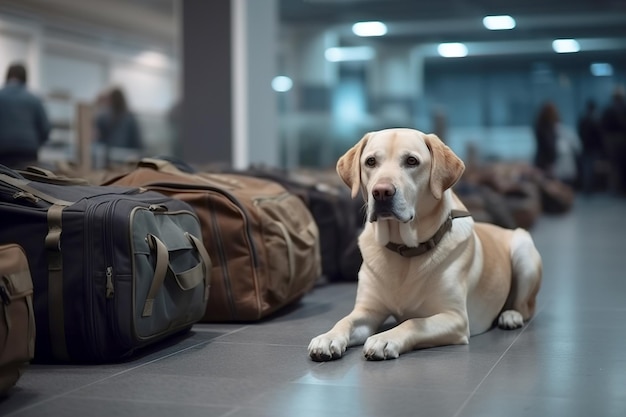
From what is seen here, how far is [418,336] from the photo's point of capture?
10.8 feet

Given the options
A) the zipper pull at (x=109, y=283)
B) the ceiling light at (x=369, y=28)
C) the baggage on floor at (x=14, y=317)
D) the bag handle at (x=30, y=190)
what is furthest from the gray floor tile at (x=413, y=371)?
the ceiling light at (x=369, y=28)

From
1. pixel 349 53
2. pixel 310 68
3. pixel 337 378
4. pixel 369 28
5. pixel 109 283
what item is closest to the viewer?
pixel 337 378

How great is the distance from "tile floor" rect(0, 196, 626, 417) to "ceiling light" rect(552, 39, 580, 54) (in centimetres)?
1550

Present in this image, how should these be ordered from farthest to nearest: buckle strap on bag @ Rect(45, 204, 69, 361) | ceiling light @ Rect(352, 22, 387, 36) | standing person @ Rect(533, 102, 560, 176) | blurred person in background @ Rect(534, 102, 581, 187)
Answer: blurred person in background @ Rect(534, 102, 581, 187), standing person @ Rect(533, 102, 560, 176), ceiling light @ Rect(352, 22, 387, 36), buckle strap on bag @ Rect(45, 204, 69, 361)

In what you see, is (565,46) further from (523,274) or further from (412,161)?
(412,161)

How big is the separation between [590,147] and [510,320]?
15964mm

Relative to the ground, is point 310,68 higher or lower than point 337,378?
higher

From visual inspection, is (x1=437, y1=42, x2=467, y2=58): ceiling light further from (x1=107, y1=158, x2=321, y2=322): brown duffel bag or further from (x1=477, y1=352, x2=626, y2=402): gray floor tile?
(x1=477, y1=352, x2=626, y2=402): gray floor tile

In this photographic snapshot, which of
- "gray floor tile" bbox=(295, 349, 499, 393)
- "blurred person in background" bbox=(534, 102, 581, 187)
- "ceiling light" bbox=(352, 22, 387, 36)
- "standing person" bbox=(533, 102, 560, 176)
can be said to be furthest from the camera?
"blurred person in background" bbox=(534, 102, 581, 187)

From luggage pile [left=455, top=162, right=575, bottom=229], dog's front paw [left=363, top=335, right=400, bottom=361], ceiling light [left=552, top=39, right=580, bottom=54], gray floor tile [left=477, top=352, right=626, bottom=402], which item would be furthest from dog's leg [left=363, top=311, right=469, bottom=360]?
ceiling light [left=552, top=39, right=580, bottom=54]

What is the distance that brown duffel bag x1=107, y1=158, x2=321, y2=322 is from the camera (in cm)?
411

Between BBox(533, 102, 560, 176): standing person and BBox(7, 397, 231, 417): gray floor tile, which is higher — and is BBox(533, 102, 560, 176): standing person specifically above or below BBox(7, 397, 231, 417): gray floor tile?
above

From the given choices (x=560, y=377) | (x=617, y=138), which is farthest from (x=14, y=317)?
(x=617, y=138)

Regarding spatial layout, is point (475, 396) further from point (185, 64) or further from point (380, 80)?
point (380, 80)
